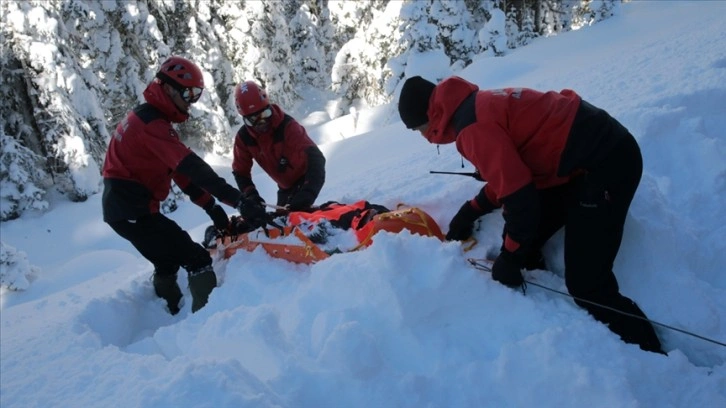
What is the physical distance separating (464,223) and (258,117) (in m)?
2.27

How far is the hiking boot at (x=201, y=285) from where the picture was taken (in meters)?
3.92

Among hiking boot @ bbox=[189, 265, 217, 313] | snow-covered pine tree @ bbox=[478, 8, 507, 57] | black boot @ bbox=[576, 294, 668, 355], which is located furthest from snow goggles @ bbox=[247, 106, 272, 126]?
snow-covered pine tree @ bbox=[478, 8, 507, 57]

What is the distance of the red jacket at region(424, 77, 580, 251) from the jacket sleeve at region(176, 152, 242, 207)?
1.79 metres

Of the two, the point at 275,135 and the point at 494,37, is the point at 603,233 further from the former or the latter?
the point at 494,37

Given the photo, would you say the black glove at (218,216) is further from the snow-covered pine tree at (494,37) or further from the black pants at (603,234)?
→ the snow-covered pine tree at (494,37)

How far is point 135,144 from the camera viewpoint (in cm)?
372

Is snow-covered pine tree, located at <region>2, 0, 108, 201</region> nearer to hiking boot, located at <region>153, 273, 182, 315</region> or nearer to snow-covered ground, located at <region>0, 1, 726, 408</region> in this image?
snow-covered ground, located at <region>0, 1, 726, 408</region>

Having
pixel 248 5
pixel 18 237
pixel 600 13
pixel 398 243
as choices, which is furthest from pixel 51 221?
pixel 600 13

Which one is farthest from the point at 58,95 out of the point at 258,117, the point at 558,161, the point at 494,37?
the point at 494,37

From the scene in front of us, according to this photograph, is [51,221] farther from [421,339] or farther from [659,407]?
[659,407]

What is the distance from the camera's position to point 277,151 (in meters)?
4.82

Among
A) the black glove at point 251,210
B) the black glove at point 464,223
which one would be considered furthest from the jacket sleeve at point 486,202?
the black glove at point 251,210

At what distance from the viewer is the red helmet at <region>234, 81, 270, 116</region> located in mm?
4320

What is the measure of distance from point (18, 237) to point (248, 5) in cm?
1136
